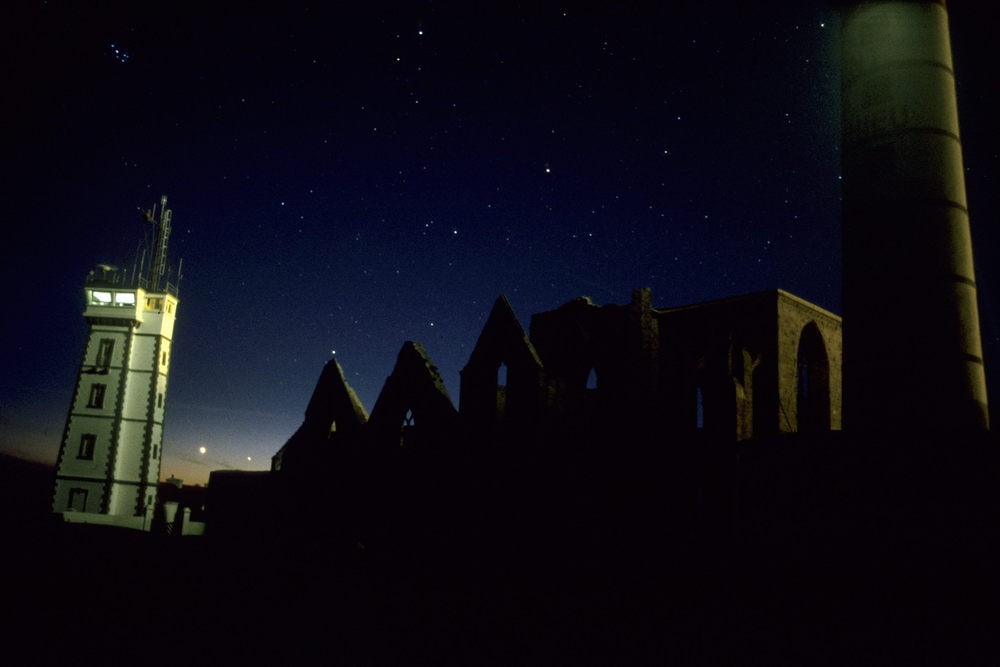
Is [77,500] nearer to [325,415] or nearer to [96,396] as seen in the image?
[96,396]

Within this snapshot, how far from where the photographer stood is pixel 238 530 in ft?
18.3

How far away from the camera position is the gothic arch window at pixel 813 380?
18375mm

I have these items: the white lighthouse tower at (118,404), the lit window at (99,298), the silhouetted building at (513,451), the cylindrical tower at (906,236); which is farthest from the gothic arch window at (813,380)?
the lit window at (99,298)

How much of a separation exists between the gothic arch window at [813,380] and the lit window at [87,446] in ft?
181

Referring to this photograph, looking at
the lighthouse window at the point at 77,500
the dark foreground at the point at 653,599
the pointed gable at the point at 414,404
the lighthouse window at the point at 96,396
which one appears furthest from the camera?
the lighthouse window at the point at 96,396

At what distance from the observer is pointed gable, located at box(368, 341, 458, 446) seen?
411cm

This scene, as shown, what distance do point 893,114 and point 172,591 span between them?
18.2 meters

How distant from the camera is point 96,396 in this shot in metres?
54.6

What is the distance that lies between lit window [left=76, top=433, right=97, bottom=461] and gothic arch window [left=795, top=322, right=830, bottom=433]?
55287mm

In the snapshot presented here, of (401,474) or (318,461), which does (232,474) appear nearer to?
(318,461)

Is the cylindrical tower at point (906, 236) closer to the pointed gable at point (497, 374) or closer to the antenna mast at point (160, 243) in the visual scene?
the pointed gable at point (497, 374)

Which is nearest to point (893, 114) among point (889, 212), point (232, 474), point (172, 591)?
point (889, 212)

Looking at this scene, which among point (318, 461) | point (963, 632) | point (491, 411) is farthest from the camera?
point (318, 461)

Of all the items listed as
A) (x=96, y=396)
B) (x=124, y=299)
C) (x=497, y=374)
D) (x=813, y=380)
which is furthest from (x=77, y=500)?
(x=497, y=374)
